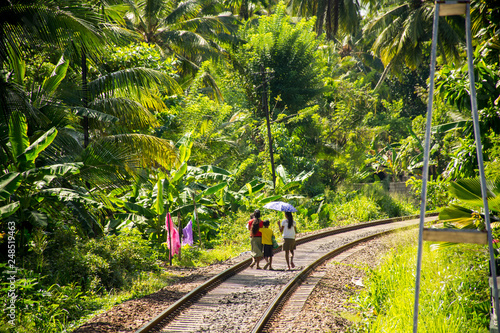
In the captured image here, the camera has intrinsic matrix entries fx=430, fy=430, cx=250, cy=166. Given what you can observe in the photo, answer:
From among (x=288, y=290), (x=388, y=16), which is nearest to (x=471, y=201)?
(x=288, y=290)

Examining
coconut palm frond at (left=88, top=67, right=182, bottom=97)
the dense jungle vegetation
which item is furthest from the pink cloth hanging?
coconut palm frond at (left=88, top=67, right=182, bottom=97)

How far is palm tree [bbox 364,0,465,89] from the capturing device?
900 inches

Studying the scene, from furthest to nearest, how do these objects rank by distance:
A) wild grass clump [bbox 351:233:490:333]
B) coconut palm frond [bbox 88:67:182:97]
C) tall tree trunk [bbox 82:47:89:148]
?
coconut palm frond [bbox 88:67:182:97]
tall tree trunk [bbox 82:47:89:148]
wild grass clump [bbox 351:233:490:333]

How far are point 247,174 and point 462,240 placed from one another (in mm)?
23692

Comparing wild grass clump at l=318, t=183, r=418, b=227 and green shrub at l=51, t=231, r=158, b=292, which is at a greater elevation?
wild grass clump at l=318, t=183, r=418, b=227

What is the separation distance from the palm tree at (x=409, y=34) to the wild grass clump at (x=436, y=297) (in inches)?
684

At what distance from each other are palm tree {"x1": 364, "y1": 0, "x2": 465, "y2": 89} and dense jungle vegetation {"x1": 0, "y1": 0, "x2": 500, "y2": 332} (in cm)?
9

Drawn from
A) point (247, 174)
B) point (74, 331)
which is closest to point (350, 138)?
point (247, 174)

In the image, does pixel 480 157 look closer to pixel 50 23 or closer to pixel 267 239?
pixel 50 23

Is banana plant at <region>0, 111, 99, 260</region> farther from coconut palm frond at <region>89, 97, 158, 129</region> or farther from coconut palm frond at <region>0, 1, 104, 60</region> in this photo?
coconut palm frond at <region>89, 97, 158, 129</region>

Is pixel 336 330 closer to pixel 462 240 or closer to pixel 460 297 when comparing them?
pixel 460 297

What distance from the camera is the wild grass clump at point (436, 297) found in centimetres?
631

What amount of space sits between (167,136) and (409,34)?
45.5 ft

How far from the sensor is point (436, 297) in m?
7.00
